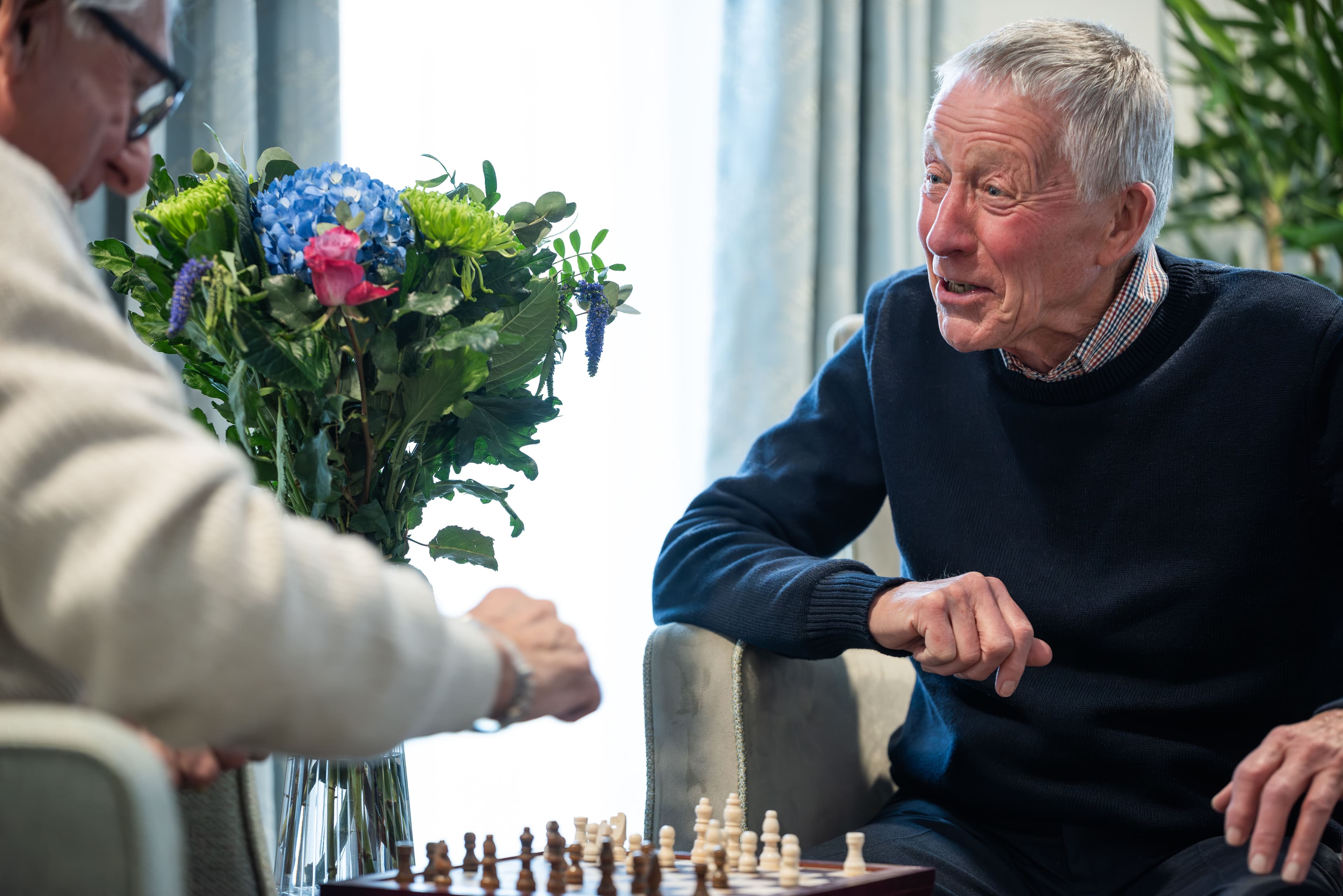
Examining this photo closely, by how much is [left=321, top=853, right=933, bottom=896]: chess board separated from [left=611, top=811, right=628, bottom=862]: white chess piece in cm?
1

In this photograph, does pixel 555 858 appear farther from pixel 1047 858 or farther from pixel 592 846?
pixel 1047 858

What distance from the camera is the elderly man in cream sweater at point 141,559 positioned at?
58cm

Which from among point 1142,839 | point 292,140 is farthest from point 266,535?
point 292,140

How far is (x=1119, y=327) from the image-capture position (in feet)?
4.59

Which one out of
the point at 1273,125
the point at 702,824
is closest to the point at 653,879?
the point at 702,824

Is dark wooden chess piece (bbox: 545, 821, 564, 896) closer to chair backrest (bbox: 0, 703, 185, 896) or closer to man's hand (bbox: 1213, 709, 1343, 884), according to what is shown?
chair backrest (bbox: 0, 703, 185, 896)

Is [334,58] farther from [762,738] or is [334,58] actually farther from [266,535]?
[266,535]

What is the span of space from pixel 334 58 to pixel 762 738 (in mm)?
1401

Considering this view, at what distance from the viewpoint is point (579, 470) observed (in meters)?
2.45

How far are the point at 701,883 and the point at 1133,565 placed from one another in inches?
28.2

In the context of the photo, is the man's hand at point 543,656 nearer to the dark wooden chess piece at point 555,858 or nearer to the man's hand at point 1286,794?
the dark wooden chess piece at point 555,858

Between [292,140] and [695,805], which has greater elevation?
[292,140]

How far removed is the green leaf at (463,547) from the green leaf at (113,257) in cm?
41

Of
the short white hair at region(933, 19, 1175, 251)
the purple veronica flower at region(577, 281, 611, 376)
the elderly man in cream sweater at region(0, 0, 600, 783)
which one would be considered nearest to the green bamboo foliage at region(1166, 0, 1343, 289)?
the short white hair at region(933, 19, 1175, 251)
